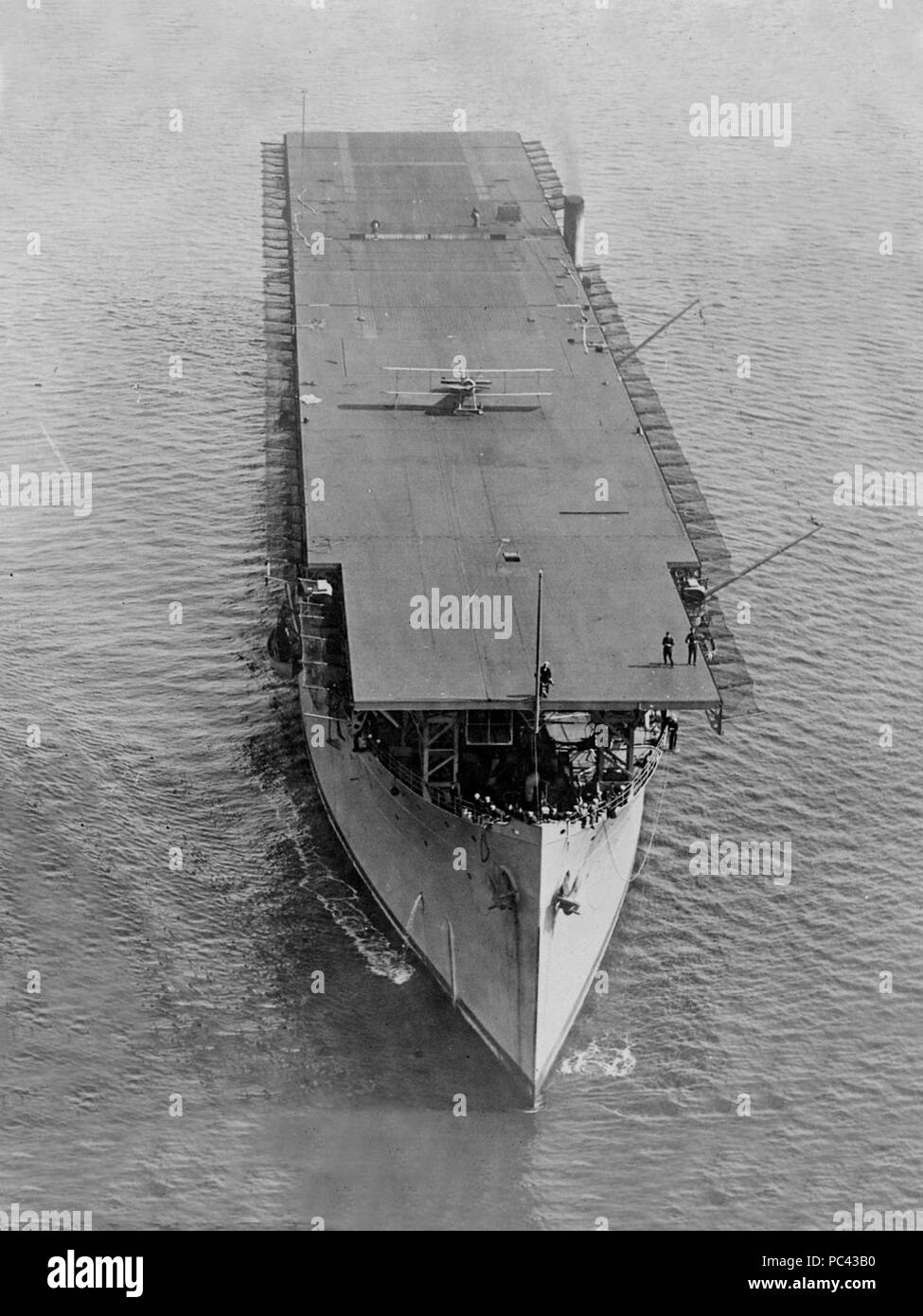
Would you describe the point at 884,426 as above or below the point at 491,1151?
above

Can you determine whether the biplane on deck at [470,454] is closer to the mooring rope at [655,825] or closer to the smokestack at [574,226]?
the smokestack at [574,226]

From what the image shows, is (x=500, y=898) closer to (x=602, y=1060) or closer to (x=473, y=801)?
(x=473, y=801)

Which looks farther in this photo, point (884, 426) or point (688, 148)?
point (688, 148)

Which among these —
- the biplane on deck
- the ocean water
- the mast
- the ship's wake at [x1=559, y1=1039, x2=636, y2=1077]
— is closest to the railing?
the mast

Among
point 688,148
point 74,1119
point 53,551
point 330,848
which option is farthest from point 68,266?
point 74,1119

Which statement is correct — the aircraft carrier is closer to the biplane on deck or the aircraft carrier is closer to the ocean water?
the biplane on deck
